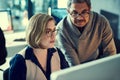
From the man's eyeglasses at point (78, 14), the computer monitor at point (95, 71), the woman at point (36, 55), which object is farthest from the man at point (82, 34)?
the computer monitor at point (95, 71)

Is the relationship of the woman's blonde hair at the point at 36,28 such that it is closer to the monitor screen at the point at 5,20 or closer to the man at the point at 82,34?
the man at the point at 82,34

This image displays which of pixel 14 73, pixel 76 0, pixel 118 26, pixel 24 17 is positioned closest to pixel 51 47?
pixel 14 73

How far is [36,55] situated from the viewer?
1594 millimetres

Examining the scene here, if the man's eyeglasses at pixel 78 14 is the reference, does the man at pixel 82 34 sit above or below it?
below

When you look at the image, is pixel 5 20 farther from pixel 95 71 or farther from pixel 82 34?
pixel 95 71

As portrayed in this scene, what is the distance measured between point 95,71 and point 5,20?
2.41 meters

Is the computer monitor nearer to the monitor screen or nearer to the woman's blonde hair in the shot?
the woman's blonde hair

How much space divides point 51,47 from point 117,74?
0.56 meters

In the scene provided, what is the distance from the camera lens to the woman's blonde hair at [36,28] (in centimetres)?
156

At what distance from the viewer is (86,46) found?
2021 mm

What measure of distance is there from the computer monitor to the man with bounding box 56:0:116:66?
713 mm

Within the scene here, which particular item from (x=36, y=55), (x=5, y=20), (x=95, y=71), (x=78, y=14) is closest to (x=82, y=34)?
(x=78, y=14)

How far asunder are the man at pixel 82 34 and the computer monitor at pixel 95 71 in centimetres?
71

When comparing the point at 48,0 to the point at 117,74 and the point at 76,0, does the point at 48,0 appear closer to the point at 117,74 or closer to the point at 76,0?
the point at 76,0
